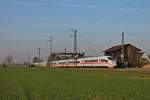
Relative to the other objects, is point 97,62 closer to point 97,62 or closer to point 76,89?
point 97,62

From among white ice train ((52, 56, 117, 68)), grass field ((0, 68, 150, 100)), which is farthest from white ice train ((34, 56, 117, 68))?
grass field ((0, 68, 150, 100))

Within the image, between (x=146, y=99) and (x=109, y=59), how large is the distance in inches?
3097

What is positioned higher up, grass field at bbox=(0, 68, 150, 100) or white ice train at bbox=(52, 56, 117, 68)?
white ice train at bbox=(52, 56, 117, 68)

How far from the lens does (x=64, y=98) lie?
57.2ft

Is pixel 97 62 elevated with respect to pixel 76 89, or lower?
elevated

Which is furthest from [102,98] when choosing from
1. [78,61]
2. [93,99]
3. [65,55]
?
[65,55]

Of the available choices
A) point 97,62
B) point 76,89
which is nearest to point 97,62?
point 97,62

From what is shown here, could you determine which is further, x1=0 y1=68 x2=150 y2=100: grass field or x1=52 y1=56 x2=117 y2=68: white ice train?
x1=52 y1=56 x2=117 y2=68: white ice train

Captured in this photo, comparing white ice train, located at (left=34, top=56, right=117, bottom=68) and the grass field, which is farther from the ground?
white ice train, located at (left=34, top=56, right=117, bottom=68)

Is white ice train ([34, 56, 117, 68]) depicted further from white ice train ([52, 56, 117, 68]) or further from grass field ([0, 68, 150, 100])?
grass field ([0, 68, 150, 100])

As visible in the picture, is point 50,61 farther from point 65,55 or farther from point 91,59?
point 91,59

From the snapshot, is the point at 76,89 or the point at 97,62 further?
the point at 97,62

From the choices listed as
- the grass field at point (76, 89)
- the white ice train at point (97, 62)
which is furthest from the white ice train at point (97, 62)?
the grass field at point (76, 89)

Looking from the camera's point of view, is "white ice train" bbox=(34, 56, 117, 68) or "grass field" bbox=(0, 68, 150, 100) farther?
"white ice train" bbox=(34, 56, 117, 68)
